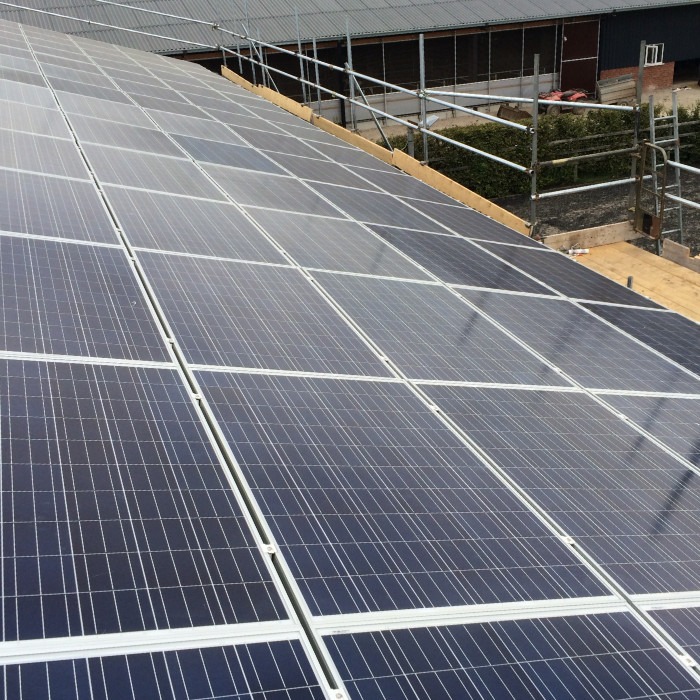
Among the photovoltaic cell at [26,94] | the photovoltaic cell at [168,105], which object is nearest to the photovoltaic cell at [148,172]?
the photovoltaic cell at [26,94]

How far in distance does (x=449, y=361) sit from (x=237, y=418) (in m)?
2.79

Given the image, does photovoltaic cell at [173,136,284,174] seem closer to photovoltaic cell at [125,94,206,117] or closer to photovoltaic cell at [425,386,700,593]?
photovoltaic cell at [125,94,206,117]

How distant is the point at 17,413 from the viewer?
17.0 feet

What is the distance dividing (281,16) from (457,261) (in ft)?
103

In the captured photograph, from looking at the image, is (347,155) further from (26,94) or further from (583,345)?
(583,345)

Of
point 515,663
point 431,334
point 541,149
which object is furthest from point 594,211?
point 515,663

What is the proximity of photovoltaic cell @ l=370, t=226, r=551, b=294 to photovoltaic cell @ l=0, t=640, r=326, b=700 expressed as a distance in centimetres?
738

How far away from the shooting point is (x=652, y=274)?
14.4m

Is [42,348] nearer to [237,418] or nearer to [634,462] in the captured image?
[237,418]

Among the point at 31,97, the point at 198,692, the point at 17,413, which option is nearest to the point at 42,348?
the point at 17,413

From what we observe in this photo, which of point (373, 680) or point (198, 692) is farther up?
point (198, 692)

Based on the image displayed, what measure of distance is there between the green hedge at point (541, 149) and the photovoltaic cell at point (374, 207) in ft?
51.3

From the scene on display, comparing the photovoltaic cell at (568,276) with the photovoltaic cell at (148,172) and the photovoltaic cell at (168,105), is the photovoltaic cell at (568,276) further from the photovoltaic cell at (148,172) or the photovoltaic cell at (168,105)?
the photovoltaic cell at (168,105)

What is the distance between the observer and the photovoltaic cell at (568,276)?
1202cm
